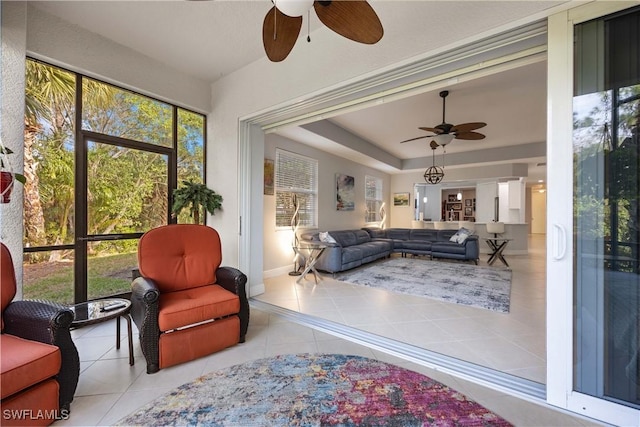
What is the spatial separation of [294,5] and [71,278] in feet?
10.9

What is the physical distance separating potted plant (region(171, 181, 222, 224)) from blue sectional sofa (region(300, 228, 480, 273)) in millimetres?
2101

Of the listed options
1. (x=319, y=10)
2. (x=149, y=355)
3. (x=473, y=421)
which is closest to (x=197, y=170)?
(x=149, y=355)

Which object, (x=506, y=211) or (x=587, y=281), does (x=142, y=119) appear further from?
(x=506, y=211)

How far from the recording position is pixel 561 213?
1.58 metres

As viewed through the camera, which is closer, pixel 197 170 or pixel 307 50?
pixel 307 50

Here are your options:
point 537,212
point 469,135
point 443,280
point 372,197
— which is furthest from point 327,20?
point 537,212

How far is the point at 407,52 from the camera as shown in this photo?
7.06 feet

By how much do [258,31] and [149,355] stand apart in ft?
10.0

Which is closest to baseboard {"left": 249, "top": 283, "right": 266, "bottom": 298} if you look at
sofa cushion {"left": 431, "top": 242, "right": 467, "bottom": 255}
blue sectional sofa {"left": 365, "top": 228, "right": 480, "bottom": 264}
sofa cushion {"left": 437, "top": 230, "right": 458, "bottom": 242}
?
blue sectional sofa {"left": 365, "top": 228, "right": 480, "bottom": 264}

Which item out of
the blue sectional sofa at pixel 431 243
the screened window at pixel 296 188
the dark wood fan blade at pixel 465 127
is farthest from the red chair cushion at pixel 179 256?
the blue sectional sofa at pixel 431 243

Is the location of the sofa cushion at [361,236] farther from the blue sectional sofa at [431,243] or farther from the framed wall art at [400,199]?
the framed wall art at [400,199]

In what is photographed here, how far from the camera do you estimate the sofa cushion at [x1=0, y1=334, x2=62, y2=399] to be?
1233mm

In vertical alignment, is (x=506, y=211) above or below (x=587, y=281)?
above

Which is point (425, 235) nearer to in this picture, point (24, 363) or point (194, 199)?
point (194, 199)
